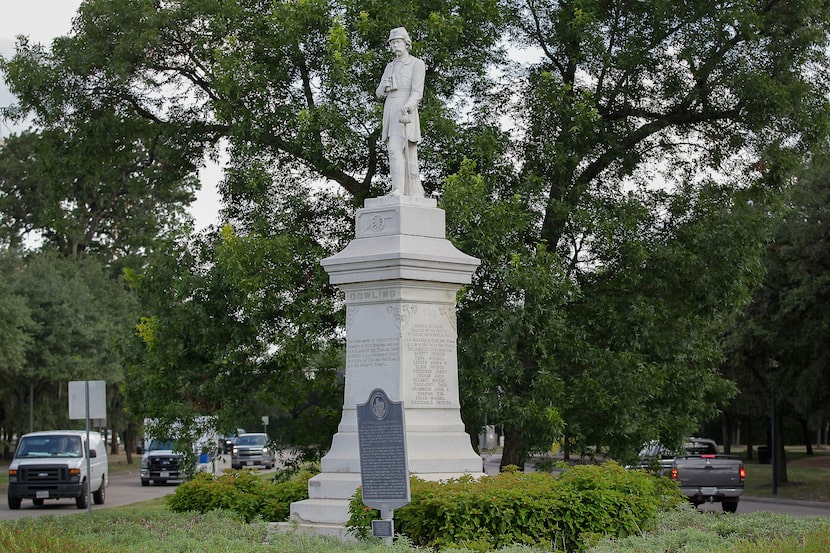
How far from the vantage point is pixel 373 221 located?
1516 centimetres

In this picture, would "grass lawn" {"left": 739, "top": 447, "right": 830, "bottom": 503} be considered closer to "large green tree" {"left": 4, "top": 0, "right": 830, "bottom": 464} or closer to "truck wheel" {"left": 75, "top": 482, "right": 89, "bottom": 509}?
"large green tree" {"left": 4, "top": 0, "right": 830, "bottom": 464}

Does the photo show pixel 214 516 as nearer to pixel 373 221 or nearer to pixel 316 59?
pixel 373 221

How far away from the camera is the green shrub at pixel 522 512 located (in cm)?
1184

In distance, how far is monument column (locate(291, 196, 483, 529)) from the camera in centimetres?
1434

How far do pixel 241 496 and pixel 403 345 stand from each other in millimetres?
3297

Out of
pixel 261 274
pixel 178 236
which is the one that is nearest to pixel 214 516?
pixel 261 274

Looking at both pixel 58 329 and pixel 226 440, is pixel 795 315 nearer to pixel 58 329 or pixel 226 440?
pixel 226 440

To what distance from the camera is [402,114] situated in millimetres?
15500

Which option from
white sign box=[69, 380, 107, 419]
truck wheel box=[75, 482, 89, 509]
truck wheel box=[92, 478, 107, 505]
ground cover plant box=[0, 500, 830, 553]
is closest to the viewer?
ground cover plant box=[0, 500, 830, 553]

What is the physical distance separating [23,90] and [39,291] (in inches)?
1110

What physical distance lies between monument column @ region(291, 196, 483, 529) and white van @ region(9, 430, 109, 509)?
17862 millimetres

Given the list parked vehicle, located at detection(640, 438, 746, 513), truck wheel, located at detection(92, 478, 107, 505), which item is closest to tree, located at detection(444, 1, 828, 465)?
parked vehicle, located at detection(640, 438, 746, 513)

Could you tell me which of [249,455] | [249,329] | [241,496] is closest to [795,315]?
[249,329]

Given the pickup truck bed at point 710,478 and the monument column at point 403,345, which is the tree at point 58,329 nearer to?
the pickup truck bed at point 710,478
